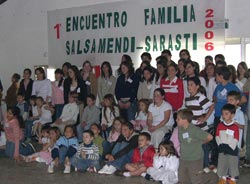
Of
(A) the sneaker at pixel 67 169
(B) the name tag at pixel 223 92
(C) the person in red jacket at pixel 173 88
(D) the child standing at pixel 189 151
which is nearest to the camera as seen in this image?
(D) the child standing at pixel 189 151

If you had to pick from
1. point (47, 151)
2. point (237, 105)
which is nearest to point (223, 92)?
point (237, 105)

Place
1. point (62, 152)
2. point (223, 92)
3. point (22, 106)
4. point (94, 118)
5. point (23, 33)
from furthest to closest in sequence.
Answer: point (23, 33) < point (22, 106) < point (94, 118) < point (62, 152) < point (223, 92)

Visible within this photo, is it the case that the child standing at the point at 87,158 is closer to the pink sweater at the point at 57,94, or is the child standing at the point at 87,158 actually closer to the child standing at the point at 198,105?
the child standing at the point at 198,105

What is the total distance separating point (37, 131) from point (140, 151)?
2551 millimetres

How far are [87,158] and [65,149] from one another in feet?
1.36

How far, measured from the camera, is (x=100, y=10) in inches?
352

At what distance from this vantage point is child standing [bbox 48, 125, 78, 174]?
619cm

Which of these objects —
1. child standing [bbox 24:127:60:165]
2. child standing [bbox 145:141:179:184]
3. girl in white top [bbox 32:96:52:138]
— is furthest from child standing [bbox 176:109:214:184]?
girl in white top [bbox 32:96:52:138]

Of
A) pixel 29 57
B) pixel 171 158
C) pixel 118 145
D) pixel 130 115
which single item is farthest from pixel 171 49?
pixel 29 57

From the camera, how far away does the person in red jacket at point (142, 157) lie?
5715mm

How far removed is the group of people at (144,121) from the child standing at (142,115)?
0.01 metres

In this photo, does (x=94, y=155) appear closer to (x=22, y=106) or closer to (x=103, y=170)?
(x=103, y=170)

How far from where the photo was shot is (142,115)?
6598mm

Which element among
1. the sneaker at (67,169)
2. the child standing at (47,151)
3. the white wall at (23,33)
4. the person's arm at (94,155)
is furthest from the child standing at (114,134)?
the white wall at (23,33)
